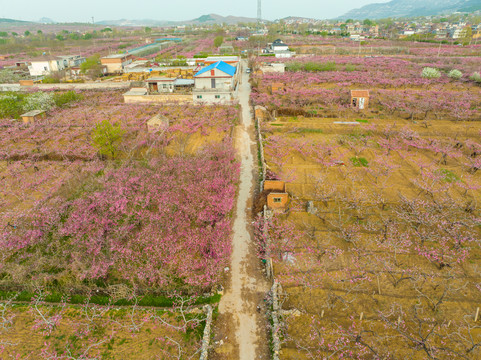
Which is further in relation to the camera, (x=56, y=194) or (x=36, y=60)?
(x=36, y=60)

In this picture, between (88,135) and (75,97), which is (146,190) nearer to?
(88,135)

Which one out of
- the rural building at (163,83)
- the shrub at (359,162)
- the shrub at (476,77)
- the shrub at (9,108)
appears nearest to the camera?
the shrub at (359,162)

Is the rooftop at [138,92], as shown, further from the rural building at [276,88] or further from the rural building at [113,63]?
the rural building at [113,63]

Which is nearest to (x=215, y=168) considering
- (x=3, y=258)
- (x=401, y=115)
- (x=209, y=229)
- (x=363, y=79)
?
(x=209, y=229)

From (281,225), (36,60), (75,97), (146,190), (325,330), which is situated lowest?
(325,330)

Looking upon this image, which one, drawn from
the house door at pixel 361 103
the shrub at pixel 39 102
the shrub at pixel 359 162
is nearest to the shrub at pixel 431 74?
the house door at pixel 361 103

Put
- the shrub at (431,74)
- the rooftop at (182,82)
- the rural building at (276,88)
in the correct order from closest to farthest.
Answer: the rural building at (276,88)
the rooftop at (182,82)
the shrub at (431,74)

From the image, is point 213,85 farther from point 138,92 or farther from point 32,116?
point 32,116
